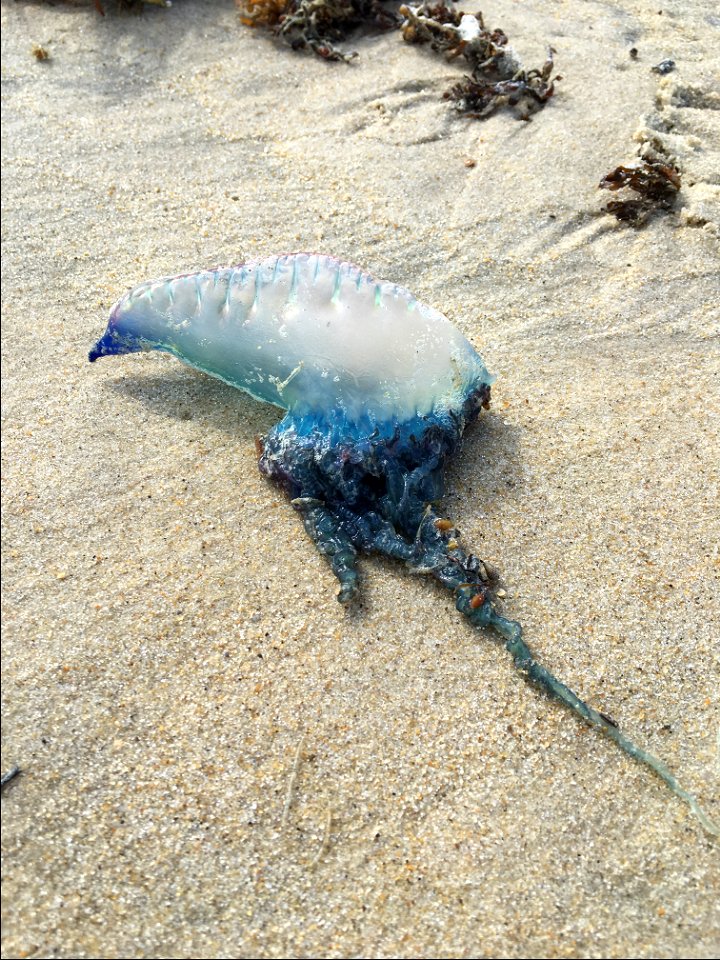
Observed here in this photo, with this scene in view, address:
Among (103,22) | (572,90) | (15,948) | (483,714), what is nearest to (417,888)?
(483,714)

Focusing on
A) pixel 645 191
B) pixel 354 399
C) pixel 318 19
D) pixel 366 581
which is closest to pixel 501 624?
pixel 366 581

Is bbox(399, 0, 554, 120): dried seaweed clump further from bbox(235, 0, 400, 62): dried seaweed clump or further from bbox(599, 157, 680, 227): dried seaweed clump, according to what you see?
bbox(599, 157, 680, 227): dried seaweed clump

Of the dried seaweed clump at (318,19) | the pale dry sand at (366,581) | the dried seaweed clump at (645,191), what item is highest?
the dried seaweed clump at (318,19)

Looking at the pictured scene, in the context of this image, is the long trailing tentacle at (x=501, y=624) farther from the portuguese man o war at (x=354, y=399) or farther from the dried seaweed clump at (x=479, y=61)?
the dried seaweed clump at (x=479, y=61)

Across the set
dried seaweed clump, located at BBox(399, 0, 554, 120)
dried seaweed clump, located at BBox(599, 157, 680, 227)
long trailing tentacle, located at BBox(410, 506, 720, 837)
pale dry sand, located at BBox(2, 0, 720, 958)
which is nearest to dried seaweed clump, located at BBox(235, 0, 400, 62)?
dried seaweed clump, located at BBox(399, 0, 554, 120)

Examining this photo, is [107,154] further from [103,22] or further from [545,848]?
[545,848]

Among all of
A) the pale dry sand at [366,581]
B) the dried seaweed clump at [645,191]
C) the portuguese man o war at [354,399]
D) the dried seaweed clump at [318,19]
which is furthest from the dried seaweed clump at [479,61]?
the portuguese man o war at [354,399]
